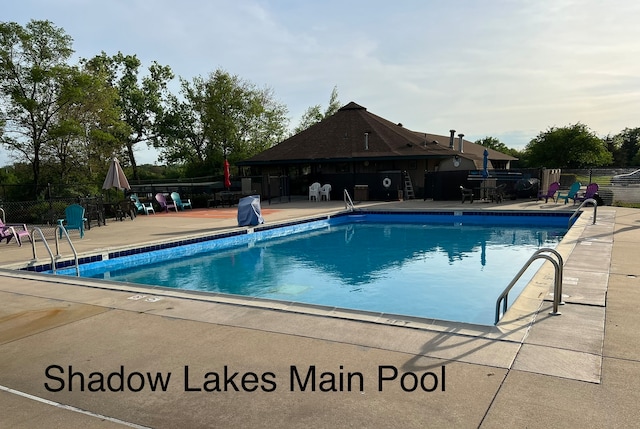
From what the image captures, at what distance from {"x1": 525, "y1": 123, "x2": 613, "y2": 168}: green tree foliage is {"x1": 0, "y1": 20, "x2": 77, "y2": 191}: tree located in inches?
1575

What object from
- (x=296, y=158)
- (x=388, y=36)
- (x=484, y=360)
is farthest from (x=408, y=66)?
(x=484, y=360)

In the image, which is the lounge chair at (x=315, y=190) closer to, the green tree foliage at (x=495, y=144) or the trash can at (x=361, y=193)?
the trash can at (x=361, y=193)

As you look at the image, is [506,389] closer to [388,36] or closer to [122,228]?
[122,228]

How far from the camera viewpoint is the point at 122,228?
41.2ft

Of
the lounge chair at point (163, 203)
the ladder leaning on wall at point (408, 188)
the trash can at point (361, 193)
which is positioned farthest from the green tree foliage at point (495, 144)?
the lounge chair at point (163, 203)

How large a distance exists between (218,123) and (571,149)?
1288 inches

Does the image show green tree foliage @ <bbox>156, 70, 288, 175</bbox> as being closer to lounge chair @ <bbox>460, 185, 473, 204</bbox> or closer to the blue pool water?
lounge chair @ <bbox>460, 185, 473, 204</bbox>

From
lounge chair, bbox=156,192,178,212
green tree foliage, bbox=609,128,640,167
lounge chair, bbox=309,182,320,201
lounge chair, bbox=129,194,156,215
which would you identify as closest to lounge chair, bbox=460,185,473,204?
lounge chair, bbox=309,182,320,201

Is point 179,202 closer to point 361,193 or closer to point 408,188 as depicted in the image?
point 361,193

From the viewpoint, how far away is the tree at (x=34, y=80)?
50.2 ft

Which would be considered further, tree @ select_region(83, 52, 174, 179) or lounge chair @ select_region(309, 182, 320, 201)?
tree @ select_region(83, 52, 174, 179)

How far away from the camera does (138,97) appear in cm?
3253

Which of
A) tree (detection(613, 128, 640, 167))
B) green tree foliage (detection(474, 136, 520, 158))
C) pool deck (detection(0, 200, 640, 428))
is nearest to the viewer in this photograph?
pool deck (detection(0, 200, 640, 428))

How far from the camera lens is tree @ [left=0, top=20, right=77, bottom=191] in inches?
602
